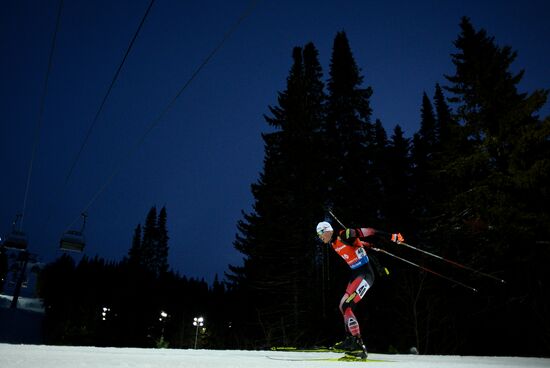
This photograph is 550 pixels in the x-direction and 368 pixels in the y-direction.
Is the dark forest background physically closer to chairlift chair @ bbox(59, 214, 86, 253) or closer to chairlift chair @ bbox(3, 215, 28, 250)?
chairlift chair @ bbox(59, 214, 86, 253)

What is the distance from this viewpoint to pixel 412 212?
109 ft

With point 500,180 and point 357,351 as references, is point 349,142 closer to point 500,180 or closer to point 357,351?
point 500,180

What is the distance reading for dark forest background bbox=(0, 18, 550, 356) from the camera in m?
17.2

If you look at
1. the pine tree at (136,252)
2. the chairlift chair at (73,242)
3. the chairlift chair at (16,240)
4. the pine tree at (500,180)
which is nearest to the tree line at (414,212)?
the pine tree at (500,180)

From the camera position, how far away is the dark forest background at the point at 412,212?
56.5 feet

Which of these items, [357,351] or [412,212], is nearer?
[357,351]

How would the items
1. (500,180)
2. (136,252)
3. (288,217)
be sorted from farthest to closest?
(136,252) → (288,217) → (500,180)

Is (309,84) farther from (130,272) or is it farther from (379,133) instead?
(130,272)

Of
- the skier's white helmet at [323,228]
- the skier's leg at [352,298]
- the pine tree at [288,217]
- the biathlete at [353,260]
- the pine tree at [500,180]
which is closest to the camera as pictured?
the skier's leg at [352,298]

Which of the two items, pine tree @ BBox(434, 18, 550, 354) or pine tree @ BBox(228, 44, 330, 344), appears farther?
pine tree @ BBox(228, 44, 330, 344)

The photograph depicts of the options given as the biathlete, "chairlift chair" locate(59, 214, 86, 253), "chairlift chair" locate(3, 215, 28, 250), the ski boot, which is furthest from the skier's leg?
"chairlift chair" locate(3, 215, 28, 250)

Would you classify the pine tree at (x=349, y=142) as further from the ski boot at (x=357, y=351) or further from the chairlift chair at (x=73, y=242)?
the ski boot at (x=357, y=351)

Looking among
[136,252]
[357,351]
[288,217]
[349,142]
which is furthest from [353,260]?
[136,252]

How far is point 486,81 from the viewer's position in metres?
19.8
